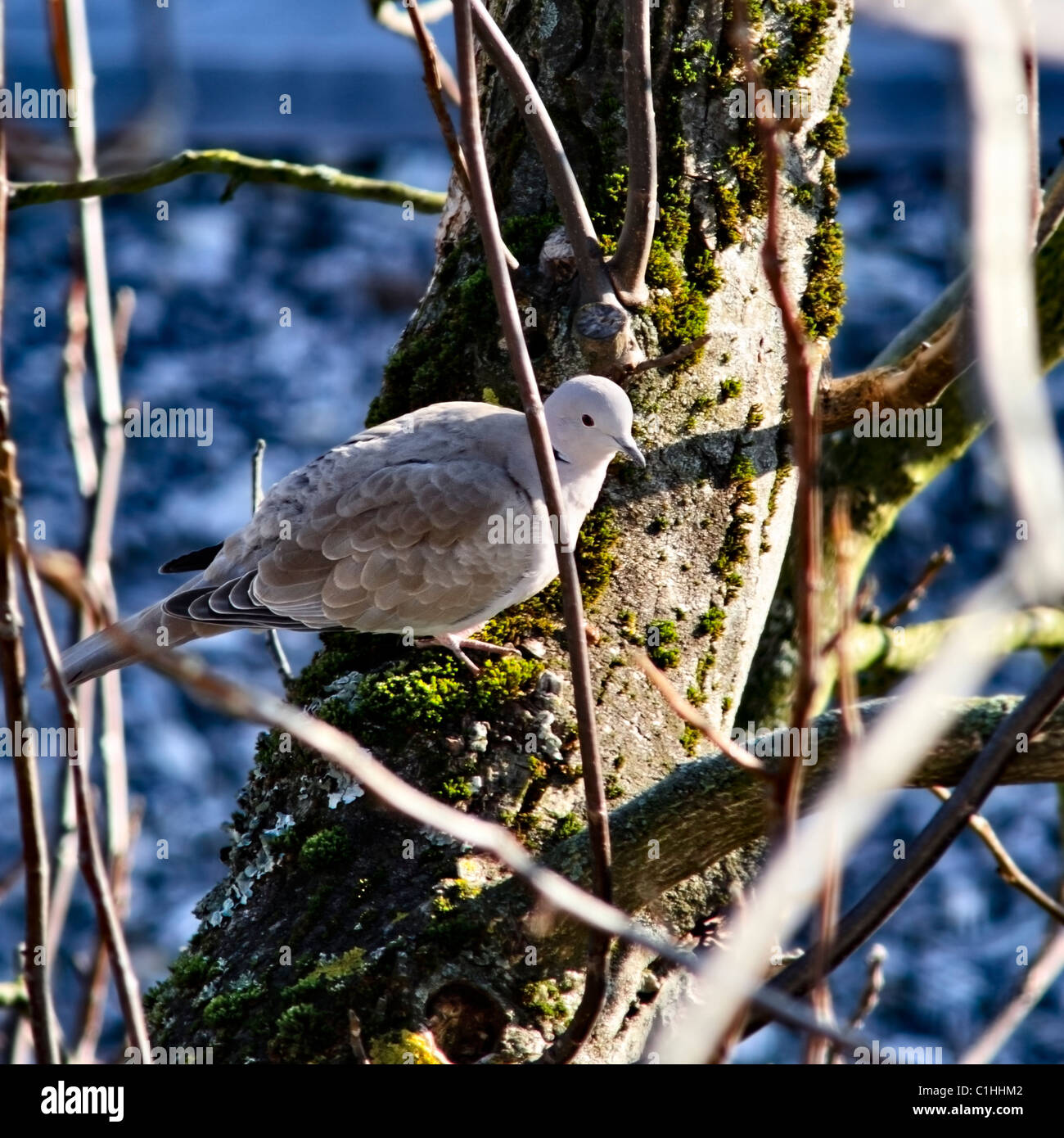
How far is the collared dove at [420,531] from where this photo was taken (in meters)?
2.79

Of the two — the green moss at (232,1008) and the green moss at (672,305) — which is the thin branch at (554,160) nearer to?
the green moss at (672,305)

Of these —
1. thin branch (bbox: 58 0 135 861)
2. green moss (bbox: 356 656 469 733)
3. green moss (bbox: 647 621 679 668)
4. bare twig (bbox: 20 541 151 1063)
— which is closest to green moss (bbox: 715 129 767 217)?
green moss (bbox: 647 621 679 668)

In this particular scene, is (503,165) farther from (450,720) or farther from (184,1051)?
(184,1051)

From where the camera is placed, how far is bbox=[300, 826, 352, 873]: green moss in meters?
2.40

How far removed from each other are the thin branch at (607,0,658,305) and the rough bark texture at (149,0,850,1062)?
141 millimetres

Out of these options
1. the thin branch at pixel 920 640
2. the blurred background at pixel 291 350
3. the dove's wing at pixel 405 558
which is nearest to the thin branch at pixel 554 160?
the dove's wing at pixel 405 558

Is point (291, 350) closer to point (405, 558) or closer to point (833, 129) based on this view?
point (405, 558)

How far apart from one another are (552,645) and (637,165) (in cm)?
99

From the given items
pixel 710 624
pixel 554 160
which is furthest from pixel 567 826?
pixel 554 160

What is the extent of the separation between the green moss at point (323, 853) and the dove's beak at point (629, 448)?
0.96m

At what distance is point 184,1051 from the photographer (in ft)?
7.31

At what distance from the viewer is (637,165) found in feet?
8.03

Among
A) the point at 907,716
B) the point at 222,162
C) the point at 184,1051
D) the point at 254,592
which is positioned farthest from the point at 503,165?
the point at 907,716
